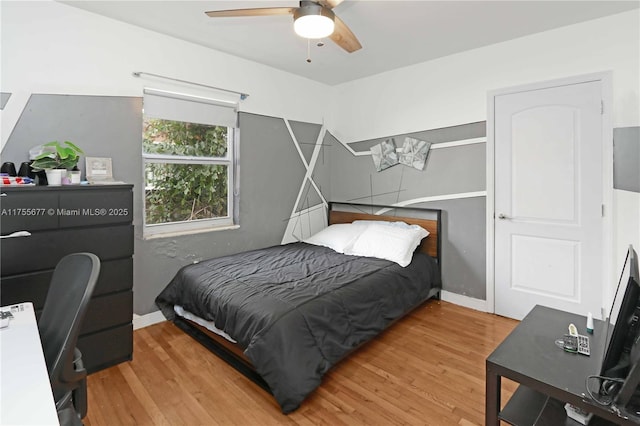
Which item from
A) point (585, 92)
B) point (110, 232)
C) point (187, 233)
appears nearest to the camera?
point (110, 232)

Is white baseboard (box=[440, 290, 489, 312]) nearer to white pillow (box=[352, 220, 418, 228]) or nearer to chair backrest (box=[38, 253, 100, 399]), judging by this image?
white pillow (box=[352, 220, 418, 228])

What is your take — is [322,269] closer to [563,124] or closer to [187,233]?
[187,233]

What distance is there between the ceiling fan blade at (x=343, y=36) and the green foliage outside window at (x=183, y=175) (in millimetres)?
1707

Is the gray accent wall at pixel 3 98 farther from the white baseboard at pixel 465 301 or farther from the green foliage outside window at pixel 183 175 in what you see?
the white baseboard at pixel 465 301

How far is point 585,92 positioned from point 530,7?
823mm

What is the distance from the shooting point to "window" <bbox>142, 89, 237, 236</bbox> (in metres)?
3.04

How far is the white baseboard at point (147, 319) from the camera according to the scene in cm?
291

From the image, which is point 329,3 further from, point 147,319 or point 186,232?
point 147,319

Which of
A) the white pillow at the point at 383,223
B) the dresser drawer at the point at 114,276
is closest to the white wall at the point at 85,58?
the dresser drawer at the point at 114,276

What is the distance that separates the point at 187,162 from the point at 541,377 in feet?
10.4

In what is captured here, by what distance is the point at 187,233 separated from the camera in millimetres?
3234

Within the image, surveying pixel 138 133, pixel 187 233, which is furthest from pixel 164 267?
pixel 138 133

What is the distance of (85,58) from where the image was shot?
2566 millimetres

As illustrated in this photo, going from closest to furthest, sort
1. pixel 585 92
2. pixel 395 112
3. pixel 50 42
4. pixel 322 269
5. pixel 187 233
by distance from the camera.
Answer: pixel 50 42 → pixel 585 92 → pixel 322 269 → pixel 187 233 → pixel 395 112
